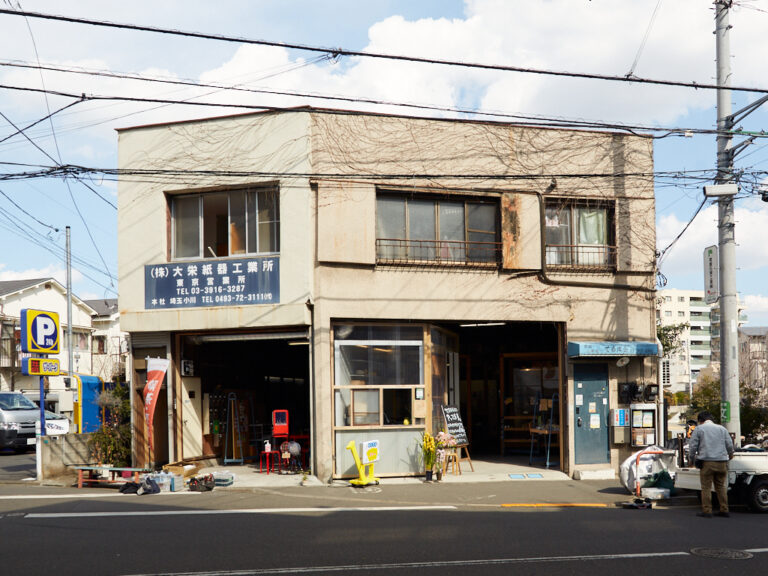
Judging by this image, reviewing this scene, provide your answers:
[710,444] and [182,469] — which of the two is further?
[182,469]

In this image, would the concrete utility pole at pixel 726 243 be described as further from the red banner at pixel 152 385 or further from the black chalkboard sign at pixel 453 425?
the red banner at pixel 152 385

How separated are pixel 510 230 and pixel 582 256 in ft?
6.80

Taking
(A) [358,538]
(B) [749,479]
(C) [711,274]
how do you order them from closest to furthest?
(A) [358,538]
(B) [749,479]
(C) [711,274]

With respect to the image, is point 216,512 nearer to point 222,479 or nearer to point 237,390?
point 222,479

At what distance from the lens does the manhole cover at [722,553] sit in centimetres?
848

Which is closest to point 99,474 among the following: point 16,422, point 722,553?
point 16,422

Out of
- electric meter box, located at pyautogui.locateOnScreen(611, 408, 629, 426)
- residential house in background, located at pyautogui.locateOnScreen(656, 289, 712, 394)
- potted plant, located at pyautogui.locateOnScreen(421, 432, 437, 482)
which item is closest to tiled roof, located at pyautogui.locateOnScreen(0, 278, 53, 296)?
potted plant, located at pyautogui.locateOnScreen(421, 432, 437, 482)

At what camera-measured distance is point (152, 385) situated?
15516 millimetres

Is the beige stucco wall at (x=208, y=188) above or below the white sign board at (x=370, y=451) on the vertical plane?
above

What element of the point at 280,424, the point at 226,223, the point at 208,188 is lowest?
the point at 280,424

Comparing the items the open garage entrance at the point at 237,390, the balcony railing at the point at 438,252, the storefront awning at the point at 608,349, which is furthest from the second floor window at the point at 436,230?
the open garage entrance at the point at 237,390

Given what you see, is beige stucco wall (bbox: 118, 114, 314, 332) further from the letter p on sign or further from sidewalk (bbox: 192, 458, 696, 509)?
sidewalk (bbox: 192, 458, 696, 509)

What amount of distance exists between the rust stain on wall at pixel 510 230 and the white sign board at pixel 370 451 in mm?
4932

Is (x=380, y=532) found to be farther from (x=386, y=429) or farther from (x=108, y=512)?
(x=386, y=429)
